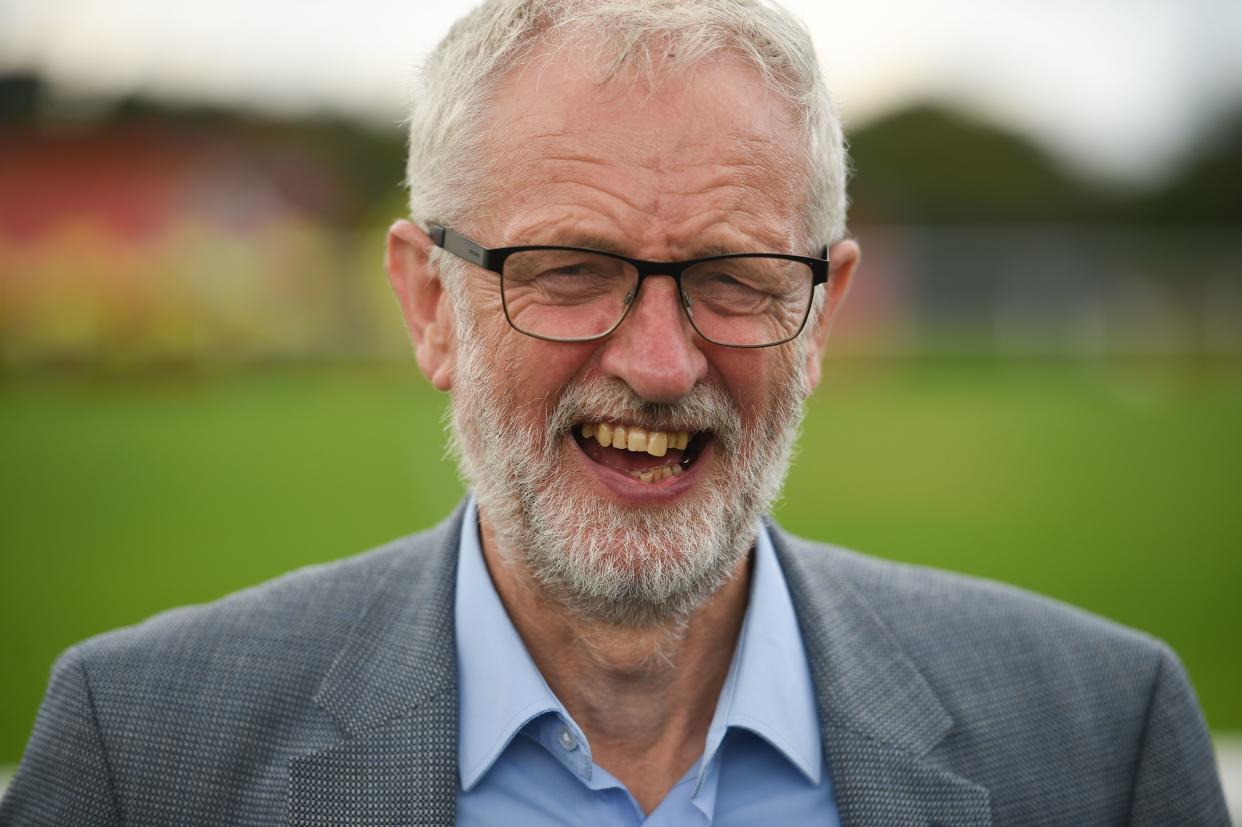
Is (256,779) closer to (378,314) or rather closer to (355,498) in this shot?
(355,498)

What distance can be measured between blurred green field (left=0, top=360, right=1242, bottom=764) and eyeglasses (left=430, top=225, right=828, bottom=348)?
20.4 ft

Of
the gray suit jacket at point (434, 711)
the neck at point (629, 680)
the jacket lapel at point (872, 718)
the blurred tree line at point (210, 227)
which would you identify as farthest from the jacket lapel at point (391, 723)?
the blurred tree line at point (210, 227)

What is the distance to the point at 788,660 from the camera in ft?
7.57

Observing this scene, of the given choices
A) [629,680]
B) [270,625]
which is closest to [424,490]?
[270,625]

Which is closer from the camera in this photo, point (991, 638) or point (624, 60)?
point (624, 60)

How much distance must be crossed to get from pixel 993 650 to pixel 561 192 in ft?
4.01

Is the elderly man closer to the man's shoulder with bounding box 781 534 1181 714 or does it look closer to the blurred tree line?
the man's shoulder with bounding box 781 534 1181 714

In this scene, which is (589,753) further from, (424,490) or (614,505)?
(424,490)

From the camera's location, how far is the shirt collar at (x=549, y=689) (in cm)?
214

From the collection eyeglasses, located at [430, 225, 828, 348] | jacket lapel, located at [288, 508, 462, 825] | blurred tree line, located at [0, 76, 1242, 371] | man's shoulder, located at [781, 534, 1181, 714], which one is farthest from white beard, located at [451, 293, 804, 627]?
blurred tree line, located at [0, 76, 1242, 371]

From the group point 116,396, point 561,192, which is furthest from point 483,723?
point 116,396

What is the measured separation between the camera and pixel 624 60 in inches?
82.0

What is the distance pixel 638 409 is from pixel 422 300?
612mm

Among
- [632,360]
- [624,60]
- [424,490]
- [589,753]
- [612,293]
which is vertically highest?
[624,60]
